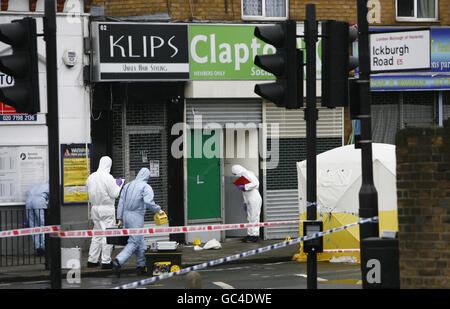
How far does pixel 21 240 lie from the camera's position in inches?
715

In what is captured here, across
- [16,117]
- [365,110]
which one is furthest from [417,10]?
[365,110]

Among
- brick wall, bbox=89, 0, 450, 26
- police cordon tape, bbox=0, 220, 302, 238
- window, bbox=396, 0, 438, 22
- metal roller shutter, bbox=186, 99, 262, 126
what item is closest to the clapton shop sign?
brick wall, bbox=89, 0, 450, 26

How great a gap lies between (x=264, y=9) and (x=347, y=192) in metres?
5.97

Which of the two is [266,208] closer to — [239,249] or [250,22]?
[239,249]

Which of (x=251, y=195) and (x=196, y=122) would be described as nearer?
(x=251, y=195)

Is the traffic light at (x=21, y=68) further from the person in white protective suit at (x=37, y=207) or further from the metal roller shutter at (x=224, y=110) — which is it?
the metal roller shutter at (x=224, y=110)

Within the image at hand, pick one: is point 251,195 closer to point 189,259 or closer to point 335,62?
point 189,259

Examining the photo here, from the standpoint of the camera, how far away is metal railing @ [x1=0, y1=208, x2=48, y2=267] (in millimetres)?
17562

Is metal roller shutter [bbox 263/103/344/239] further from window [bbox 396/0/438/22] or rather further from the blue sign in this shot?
window [bbox 396/0/438/22]

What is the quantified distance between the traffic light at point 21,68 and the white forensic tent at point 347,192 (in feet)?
27.3

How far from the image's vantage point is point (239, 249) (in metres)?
18.8

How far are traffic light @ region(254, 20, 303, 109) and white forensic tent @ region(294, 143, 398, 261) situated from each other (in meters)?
6.33
